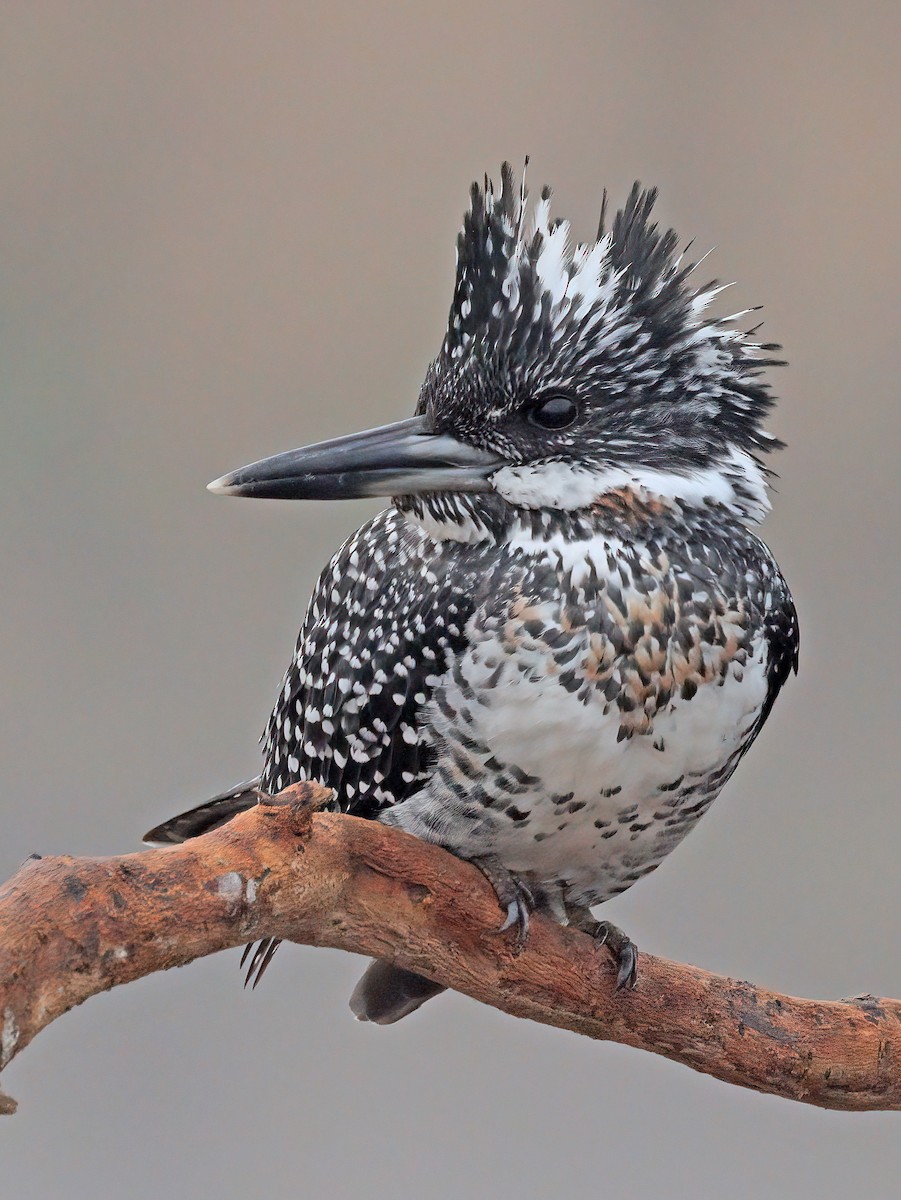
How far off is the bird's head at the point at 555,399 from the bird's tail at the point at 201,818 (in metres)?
0.40

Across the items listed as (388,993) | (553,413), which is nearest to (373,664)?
(553,413)

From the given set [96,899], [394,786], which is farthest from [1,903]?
[394,786]

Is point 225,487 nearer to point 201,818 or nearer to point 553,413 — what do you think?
point 553,413

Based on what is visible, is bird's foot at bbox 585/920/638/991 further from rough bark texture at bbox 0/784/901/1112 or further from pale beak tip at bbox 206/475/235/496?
pale beak tip at bbox 206/475/235/496

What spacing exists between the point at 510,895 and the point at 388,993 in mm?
326

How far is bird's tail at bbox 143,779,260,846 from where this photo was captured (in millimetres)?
1492

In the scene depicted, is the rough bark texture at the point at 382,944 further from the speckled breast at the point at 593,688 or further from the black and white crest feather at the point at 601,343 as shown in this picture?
the black and white crest feather at the point at 601,343

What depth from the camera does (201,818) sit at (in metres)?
1.51

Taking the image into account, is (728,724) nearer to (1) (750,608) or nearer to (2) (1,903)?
(1) (750,608)

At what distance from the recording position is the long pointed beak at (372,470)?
4.12ft

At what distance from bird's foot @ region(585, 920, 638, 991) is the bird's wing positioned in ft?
0.85

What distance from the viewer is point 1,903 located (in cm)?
93

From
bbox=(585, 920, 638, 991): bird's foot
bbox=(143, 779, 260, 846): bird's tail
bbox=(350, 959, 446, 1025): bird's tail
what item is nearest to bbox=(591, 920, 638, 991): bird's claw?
bbox=(585, 920, 638, 991): bird's foot

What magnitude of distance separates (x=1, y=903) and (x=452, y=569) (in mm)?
512
